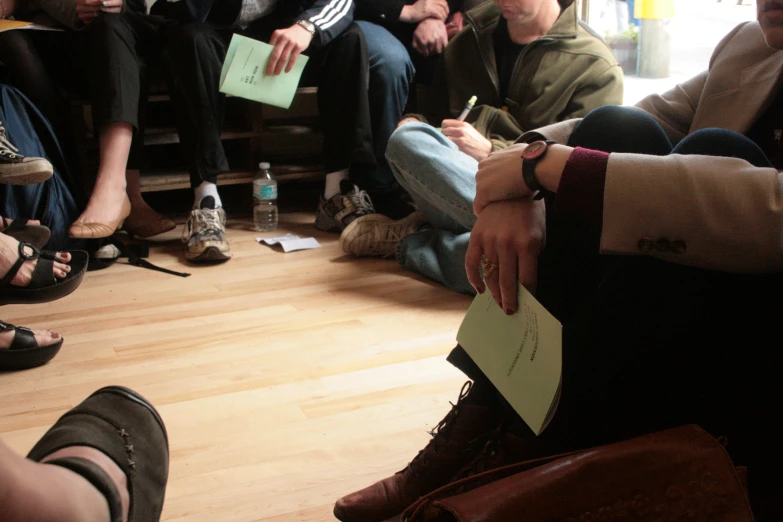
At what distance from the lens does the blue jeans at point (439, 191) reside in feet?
6.78

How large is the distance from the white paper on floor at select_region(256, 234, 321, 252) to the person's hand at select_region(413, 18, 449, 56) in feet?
2.55

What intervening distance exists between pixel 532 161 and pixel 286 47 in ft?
5.71

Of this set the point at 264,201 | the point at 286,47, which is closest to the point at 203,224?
the point at 264,201

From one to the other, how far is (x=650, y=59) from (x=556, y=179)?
6.77 feet

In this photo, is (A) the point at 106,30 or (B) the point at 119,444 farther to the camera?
(A) the point at 106,30

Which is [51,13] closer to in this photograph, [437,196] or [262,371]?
[437,196]

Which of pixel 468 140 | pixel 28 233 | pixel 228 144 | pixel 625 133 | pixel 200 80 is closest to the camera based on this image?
pixel 625 133

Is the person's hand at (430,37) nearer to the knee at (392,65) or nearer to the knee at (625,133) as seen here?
the knee at (392,65)

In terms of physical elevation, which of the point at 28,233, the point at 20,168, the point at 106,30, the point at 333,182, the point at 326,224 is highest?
the point at 106,30

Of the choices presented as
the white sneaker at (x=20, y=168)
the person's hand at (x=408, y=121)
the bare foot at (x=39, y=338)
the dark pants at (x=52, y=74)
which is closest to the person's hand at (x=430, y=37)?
the person's hand at (x=408, y=121)

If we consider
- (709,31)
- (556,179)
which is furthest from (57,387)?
(709,31)

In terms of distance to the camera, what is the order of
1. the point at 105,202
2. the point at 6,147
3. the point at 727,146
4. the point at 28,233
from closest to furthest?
the point at 727,146 → the point at 28,233 → the point at 6,147 → the point at 105,202

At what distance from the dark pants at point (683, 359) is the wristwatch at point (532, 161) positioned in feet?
0.31

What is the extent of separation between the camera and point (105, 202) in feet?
7.41
